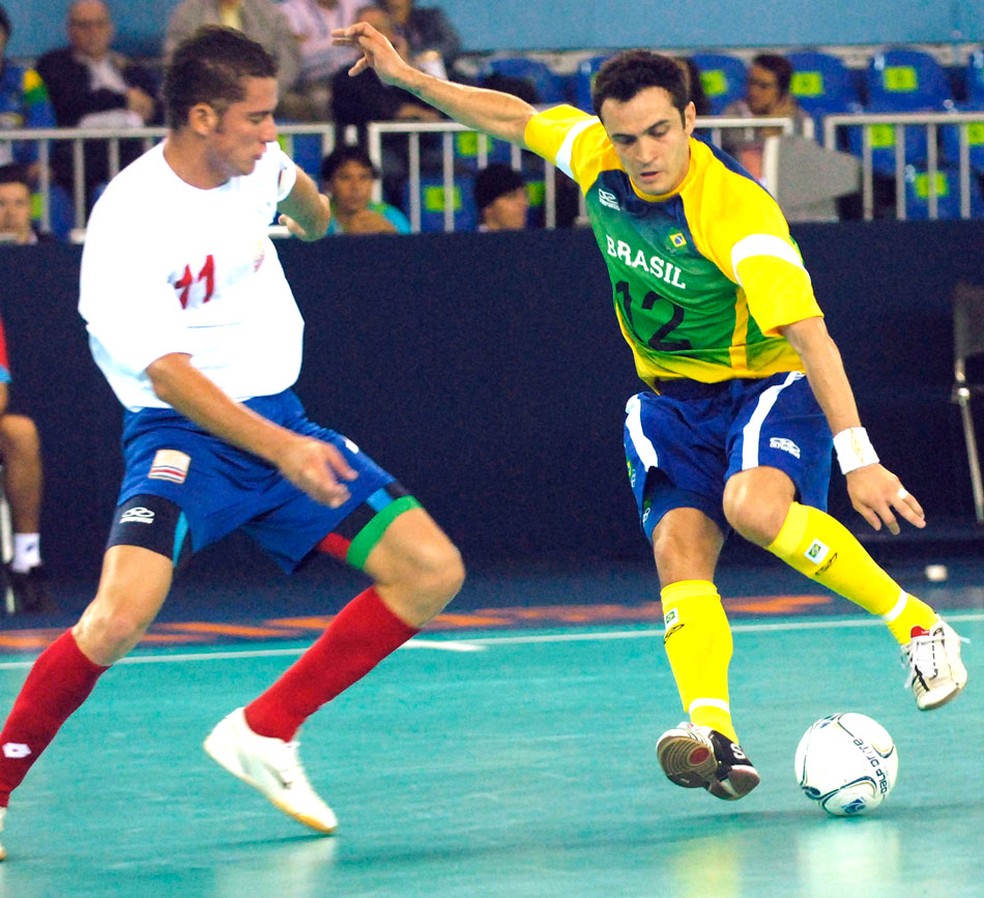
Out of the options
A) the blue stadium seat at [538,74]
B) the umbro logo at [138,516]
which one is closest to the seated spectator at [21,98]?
the blue stadium seat at [538,74]

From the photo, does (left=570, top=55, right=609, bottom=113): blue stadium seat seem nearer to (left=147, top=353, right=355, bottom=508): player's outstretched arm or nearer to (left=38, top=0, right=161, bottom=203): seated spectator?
(left=38, top=0, right=161, bottom=203): seated spectator

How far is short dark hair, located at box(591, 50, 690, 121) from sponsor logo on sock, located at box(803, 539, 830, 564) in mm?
1170

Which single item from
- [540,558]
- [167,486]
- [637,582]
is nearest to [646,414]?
[167,486]

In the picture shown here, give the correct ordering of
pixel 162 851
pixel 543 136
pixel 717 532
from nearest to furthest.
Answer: pixel 162 851 → pixel 717 532 → pixel 543 136

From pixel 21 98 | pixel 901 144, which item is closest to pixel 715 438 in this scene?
pixel 901 144

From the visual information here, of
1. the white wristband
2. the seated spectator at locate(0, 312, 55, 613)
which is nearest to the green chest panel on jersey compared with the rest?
the white wristband

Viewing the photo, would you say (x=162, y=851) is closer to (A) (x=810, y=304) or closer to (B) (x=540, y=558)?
(A) (x=810, y=304)

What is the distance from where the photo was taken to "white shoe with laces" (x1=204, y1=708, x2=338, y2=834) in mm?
4996

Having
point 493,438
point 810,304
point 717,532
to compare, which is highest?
point 810,304

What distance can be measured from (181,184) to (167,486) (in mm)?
747

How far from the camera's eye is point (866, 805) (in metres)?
5.04

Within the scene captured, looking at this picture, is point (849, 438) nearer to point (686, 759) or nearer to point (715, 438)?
point (715, 438)

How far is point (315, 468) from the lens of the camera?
4.62 metres

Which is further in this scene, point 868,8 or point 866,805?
point 868,8
